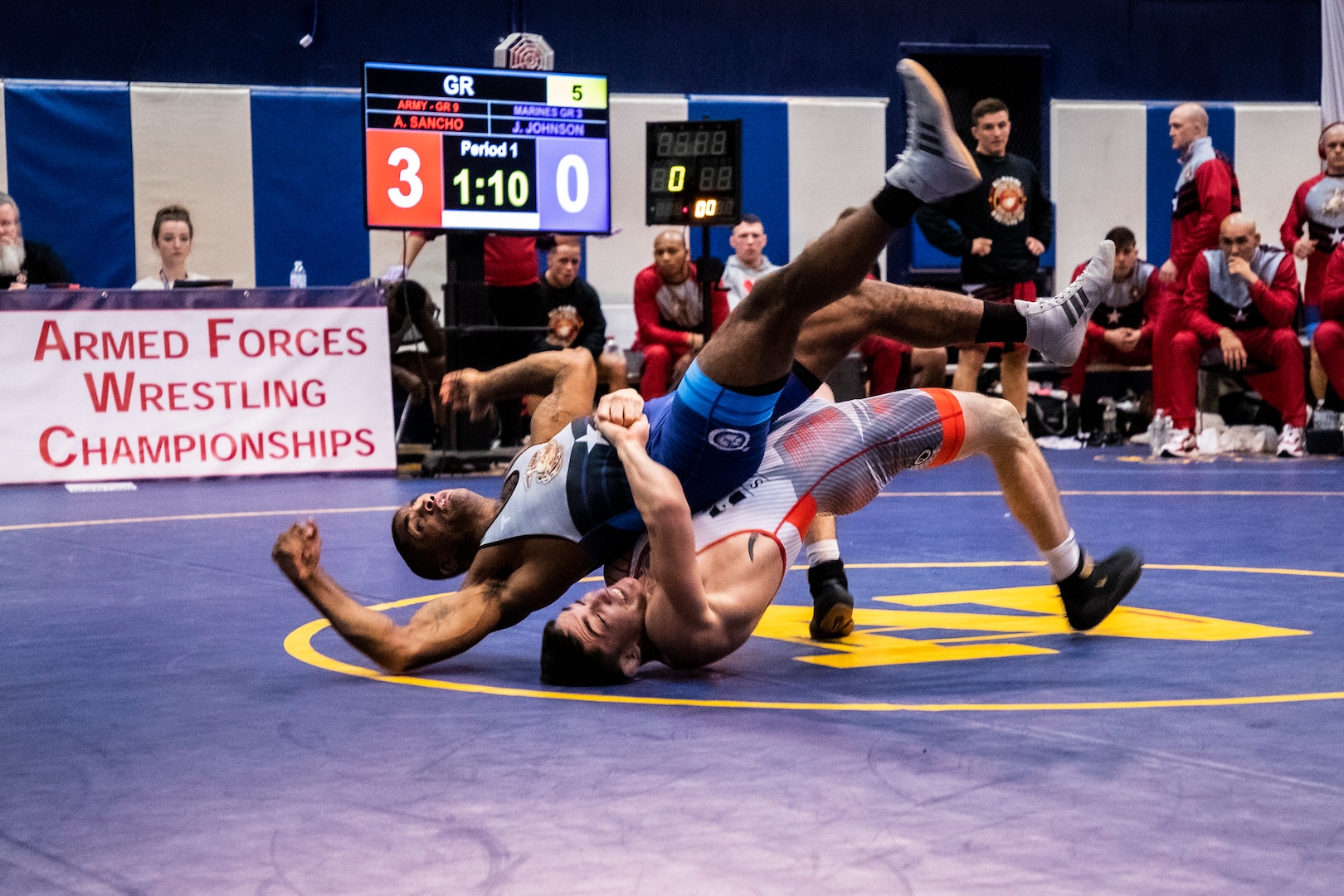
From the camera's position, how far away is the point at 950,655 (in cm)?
353

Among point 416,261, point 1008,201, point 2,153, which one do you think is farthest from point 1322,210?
point 2,153

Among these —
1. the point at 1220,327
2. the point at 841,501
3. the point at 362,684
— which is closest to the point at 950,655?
the point at 841,501

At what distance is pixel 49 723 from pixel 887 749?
4.97 ft

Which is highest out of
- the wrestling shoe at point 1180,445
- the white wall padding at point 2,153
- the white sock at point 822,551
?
the white wall padding at point 2,153

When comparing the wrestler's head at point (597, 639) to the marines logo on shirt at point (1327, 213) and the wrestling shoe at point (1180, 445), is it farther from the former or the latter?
the marines logo on shirt at point (1327, 213)

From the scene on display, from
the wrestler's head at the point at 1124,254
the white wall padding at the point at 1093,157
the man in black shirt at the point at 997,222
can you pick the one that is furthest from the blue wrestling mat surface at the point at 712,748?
the white wall padding at the point at 1093,157

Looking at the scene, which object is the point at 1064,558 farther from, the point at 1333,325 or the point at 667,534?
the point at 1333,325

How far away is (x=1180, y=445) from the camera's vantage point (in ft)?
30.6

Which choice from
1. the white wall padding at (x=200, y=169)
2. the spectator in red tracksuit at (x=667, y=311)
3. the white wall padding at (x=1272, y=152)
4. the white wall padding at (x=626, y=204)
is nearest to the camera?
the spectator in red tracksuit at (x=667, y=311)

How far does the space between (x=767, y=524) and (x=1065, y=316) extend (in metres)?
0.97

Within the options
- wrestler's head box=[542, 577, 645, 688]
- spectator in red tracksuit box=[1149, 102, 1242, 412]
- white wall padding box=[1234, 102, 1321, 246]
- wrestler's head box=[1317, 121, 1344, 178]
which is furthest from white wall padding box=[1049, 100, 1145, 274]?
wrestler's head box=[542, 577, 645, 688]

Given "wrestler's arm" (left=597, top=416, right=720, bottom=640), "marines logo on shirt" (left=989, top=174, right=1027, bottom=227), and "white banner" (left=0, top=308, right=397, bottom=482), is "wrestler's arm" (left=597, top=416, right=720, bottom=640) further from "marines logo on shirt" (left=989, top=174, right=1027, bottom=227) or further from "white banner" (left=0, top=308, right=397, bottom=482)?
"white banner" (left=0, top=308, right=397, bottom=482)

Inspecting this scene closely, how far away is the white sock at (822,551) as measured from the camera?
396 cm

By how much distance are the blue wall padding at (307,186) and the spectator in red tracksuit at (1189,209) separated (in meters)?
5.65
